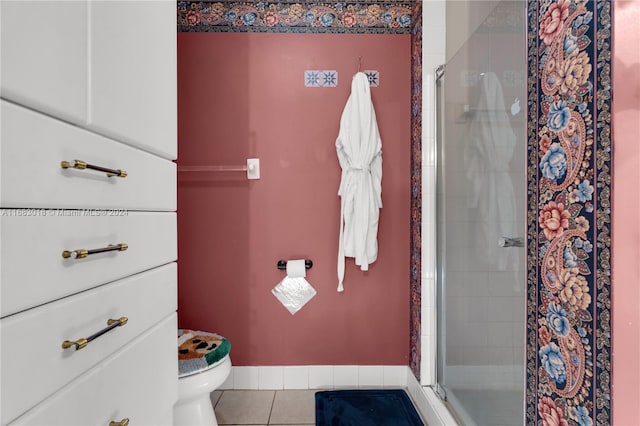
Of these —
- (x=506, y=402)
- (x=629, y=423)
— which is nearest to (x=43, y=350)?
(x=629, y=423)

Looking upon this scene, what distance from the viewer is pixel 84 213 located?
Result: 0.70 meters

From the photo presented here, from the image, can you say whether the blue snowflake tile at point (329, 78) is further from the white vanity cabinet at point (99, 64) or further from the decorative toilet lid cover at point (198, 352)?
the decorative toilet lid cover at point (198, 352)

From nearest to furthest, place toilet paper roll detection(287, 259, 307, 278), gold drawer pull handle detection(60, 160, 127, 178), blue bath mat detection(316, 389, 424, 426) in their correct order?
gold drawer pull handle detection(60, 160, 127, 178) < blue bath mat detection(316, 389, 424, 426) < toilet paper roll detection(287, 259, 307, 278)

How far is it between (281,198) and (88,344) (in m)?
1.40

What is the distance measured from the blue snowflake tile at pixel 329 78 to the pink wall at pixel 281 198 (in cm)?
3

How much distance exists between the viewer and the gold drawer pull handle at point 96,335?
0.64 meters

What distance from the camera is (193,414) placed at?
1.37 m

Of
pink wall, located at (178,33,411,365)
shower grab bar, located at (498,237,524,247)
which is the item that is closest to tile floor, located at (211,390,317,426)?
pink wall, located at (178,33,411,365)

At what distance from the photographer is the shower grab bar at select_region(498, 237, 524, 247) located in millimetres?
1035

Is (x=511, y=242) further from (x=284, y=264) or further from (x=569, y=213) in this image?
(x=284, y=264)

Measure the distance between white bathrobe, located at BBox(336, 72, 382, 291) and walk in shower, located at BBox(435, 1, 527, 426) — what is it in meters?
0.35

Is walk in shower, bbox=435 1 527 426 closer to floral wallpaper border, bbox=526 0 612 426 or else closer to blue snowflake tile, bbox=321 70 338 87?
floral wallpaper border, bbox=526 0 612 426

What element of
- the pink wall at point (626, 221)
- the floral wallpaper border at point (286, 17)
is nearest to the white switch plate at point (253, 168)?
the floral wallpaper border at point (286, 17)

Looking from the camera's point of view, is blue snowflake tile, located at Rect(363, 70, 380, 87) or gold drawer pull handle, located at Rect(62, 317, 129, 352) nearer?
gold drawer pull handle, located at Rect(62, 317, 129, 352)
